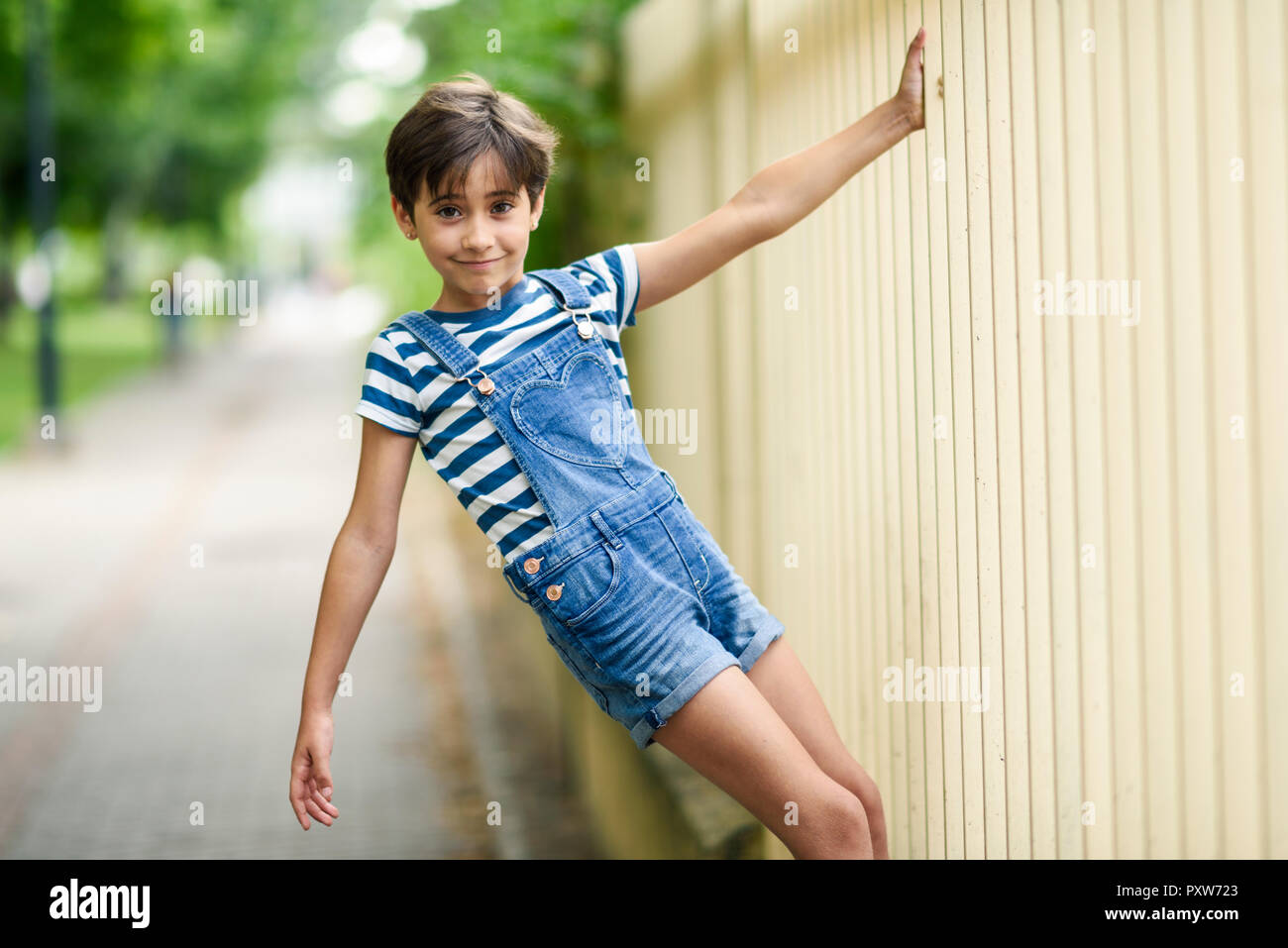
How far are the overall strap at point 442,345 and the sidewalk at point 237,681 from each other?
3.37 metres

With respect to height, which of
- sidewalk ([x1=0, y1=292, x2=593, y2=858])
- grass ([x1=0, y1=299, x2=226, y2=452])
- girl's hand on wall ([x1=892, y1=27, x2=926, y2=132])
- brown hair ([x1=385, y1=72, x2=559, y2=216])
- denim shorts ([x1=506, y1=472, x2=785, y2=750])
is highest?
grass ([x1=0, y1=299, x2=226, y2=452])

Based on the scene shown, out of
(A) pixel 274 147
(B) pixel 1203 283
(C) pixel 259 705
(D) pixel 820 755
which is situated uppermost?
(A) pixel 274 147

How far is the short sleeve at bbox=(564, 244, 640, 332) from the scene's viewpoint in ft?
7.73

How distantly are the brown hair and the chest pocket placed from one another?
30cm

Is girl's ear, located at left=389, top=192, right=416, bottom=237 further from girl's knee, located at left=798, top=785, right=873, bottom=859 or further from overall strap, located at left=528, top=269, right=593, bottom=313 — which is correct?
girl's knee, located at left=798, top=785, right=873, bottom=859

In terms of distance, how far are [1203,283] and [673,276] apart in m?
0.90

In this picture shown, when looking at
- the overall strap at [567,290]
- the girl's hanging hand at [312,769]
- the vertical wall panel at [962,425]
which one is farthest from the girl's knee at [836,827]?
the overall strap at [567,290]

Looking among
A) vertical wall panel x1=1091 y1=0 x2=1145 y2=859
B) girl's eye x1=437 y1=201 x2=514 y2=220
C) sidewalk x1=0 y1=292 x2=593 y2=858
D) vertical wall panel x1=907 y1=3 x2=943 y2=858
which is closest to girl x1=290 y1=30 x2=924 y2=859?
girl's eye x1=437 y1=201 x2=514 y2=220

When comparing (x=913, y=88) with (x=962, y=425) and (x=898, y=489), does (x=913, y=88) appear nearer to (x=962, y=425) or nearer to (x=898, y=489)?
(x=962, y=425)

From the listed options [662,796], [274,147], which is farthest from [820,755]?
[274,147]

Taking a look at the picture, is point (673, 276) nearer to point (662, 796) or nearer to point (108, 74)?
point (662, 796)

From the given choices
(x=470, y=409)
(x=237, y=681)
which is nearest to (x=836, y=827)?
(x=470, y=409)
